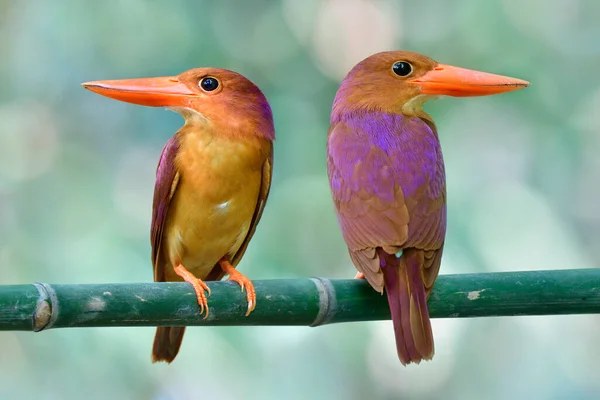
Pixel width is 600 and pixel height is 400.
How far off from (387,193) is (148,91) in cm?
60

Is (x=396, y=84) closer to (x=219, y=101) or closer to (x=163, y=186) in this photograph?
(x=219, y=101)

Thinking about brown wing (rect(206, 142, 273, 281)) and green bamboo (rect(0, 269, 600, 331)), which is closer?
green bamboo (rect(0, 269, 600, 331))

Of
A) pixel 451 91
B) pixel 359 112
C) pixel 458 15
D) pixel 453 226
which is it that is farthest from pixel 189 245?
pixel 458 15

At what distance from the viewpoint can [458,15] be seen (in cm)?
415

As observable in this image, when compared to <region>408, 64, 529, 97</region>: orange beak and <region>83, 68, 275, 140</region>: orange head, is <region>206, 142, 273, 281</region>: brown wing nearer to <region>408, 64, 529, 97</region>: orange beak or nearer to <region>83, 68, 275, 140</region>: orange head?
<region>83, 68, 275, 140</region>: orange head

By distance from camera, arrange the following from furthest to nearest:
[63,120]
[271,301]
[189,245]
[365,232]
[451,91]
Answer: [63,120]
[189,245]
[451,91]
[365,232]
[271,301]

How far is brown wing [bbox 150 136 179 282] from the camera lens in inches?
108

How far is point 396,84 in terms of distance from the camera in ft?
8.54

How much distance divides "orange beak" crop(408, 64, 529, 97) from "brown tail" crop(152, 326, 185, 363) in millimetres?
905

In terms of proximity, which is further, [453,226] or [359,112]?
[453,226]

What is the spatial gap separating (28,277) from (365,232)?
180 centimetres

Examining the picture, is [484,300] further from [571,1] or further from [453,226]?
[571,1]

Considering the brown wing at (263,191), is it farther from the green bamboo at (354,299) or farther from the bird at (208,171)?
the green bamboo at (354,299)

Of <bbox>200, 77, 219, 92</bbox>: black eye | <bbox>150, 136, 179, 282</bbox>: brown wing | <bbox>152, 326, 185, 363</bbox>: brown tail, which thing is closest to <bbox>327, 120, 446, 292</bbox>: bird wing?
<bbox>200, 77, 219, 92</bbox>: black eye
